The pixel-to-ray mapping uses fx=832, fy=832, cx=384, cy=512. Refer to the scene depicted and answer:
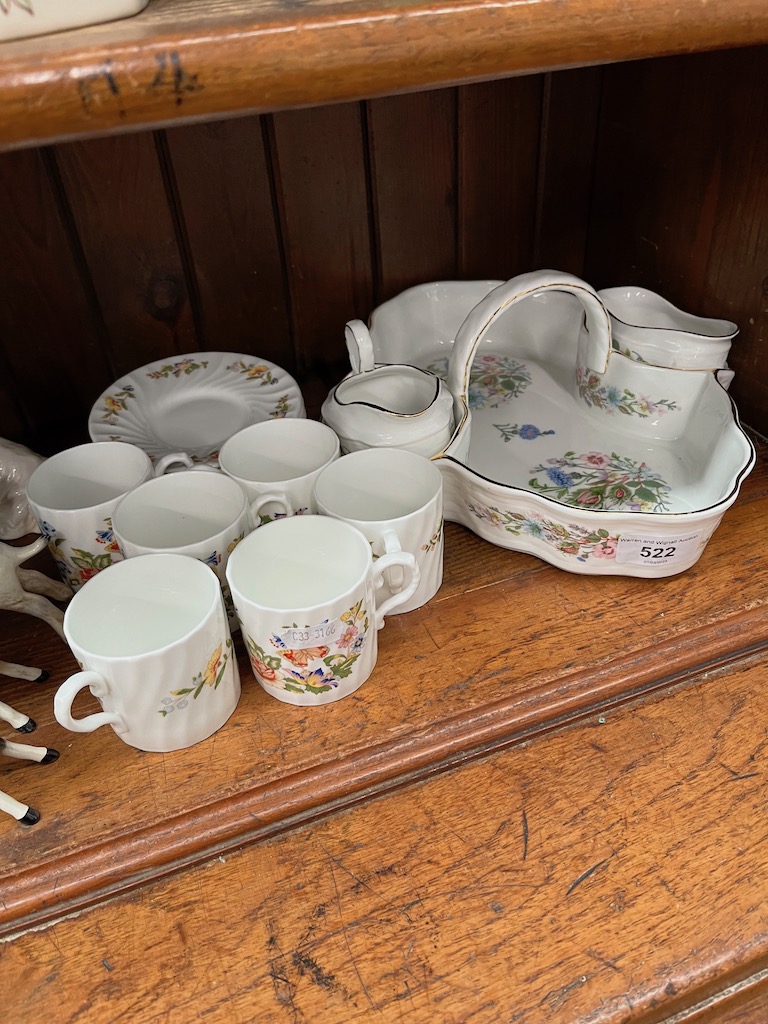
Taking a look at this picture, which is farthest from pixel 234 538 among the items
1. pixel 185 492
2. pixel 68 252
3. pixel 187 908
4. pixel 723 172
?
pixel 723 172

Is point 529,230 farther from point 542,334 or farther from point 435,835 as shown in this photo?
point 435,835

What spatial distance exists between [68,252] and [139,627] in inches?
13.5

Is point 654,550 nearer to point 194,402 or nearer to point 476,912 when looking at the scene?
point 476,912

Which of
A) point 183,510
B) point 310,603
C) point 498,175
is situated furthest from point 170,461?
point 498,175

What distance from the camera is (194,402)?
682 mm

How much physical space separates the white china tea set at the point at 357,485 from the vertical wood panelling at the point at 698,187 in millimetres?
31

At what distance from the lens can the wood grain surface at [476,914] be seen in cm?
37

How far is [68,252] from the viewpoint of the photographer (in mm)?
656

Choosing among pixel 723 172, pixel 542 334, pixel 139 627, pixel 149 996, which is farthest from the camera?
pixel 542 334

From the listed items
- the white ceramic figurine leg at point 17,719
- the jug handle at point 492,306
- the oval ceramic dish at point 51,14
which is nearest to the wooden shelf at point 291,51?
the oval ceramic dish at point 51,14

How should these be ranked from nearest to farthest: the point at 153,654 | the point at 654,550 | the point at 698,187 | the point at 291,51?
the point at 291,51, the point at 153,654, the point at 654,550, the point at 698,187

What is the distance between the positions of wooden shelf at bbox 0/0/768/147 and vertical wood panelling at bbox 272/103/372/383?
32 centimetres

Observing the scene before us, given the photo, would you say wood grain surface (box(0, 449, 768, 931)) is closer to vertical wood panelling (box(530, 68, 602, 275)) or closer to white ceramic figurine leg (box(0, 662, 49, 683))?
white ceramic figurine leg (box(0, 662, 49, 683))

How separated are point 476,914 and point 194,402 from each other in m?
0.45
